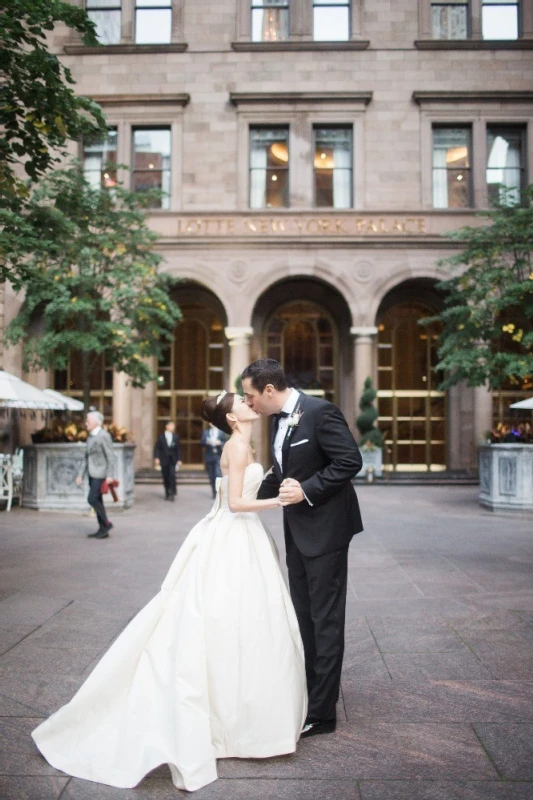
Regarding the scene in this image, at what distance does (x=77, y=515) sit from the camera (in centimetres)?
1476

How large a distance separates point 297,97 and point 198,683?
23.1 m

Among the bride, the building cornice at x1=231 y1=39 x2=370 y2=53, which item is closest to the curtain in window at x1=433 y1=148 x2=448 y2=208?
the building cornice at x1=231 y1=39 x2=370 y2=53

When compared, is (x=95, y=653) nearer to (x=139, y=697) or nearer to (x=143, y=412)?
(x=139, y=697)

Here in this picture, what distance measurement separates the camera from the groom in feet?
13.3

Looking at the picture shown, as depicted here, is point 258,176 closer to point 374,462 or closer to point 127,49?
point 127,49

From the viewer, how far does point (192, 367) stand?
83.9 feet

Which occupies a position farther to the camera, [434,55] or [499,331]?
[434,55]

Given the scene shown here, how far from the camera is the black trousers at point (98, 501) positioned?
1160 cm

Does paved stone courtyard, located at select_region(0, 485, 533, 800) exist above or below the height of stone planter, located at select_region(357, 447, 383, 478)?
below

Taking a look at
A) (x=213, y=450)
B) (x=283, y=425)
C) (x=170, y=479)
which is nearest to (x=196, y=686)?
(x=283, y=425)

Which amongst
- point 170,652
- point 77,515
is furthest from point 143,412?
point 170,652

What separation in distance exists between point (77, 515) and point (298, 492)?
11.7 metres

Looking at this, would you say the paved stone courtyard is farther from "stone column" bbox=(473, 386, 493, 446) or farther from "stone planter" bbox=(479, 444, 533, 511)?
"stone column" bbox=(473, 386, 493, 446)

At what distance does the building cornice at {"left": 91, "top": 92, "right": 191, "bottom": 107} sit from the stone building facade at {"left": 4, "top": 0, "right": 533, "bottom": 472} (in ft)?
0.15
